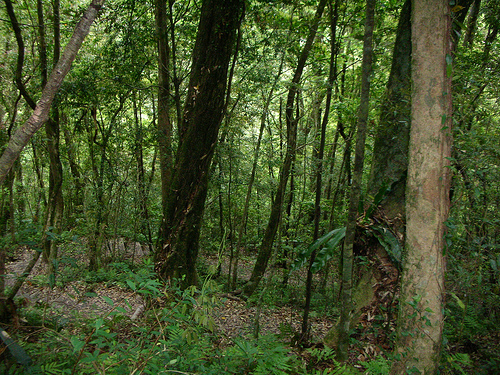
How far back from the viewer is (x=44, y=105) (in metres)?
2.56

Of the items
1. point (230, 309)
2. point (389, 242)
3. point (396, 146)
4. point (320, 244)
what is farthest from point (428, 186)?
point (230, 309)

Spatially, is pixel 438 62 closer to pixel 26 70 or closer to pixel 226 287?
pixel 226 287

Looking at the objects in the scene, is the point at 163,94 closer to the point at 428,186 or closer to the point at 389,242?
the point at 389,242

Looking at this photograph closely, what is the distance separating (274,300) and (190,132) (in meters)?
4.64

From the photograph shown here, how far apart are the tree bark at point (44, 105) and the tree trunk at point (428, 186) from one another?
9.50ft

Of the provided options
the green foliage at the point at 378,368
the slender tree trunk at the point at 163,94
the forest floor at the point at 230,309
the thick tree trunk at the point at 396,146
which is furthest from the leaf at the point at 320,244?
the slender tree trunk at the point at 163,94

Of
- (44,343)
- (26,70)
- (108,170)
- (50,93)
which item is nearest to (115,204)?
(108,170)

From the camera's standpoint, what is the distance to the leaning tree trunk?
4156mm

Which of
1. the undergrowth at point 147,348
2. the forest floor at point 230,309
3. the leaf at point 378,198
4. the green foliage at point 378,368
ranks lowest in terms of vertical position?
the forest floor at point 230,309

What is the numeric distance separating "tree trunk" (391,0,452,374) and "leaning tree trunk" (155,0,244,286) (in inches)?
101

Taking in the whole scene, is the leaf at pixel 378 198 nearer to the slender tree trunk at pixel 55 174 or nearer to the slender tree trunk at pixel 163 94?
the slender tree trunk at pixel 163 94

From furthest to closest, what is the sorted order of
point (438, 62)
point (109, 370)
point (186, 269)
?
point (186, 269) → point (438, 62) → point (109, 370)

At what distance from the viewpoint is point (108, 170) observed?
7.43m

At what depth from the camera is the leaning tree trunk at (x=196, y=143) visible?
4.16m
